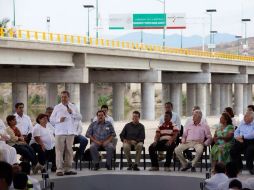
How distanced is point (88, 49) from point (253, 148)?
35217 millimetres

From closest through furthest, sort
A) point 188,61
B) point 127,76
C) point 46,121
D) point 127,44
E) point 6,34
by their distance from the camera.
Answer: point 46,121 < point 6,34 < point 127,44 < point 127,76 < point 188,61

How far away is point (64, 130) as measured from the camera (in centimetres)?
1650

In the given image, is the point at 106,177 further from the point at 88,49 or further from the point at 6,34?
the point at 88,49

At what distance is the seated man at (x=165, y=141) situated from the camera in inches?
659

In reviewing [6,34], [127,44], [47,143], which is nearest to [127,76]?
[127,44]

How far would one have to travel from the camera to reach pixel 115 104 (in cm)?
7131

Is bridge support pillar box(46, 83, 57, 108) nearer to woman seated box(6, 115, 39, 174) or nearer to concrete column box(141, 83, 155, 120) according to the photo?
concrete column box(141, 83, 155, 120)

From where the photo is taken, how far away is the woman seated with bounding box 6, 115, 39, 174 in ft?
52.6

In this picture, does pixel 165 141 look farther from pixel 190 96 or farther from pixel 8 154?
pixel 190 96

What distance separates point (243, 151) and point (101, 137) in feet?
10.1

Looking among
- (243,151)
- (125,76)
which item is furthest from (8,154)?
(125,76)

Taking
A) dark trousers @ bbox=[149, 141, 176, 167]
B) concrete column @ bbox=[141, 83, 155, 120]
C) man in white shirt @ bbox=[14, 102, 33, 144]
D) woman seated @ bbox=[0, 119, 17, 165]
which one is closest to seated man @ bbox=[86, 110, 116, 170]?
dark trousers @ bbox=[149, 141, 176, 167]

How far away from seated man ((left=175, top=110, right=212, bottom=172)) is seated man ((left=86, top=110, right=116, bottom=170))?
1.49 metres

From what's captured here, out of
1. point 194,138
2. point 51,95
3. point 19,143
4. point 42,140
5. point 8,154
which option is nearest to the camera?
point 8,154
